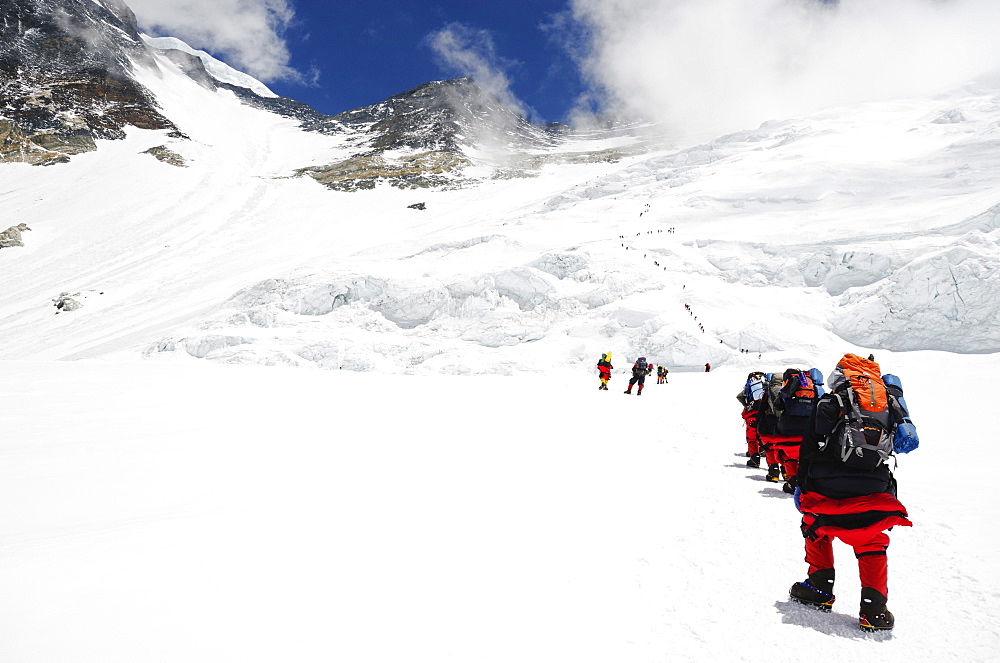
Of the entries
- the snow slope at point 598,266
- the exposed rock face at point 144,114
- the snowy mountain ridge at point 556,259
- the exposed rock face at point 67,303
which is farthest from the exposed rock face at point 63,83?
the exposed rock face at point 67,303

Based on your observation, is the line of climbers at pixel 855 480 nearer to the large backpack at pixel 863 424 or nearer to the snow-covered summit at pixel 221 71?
the large backpack at pixel 863 424

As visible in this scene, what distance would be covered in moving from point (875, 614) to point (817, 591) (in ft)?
1.07

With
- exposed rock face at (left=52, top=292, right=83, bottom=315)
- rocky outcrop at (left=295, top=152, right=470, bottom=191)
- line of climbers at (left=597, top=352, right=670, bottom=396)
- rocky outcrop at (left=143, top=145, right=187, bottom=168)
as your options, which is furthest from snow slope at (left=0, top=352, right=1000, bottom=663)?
rocky outcrop at (left=143, top=145, right=187, bottom=168)

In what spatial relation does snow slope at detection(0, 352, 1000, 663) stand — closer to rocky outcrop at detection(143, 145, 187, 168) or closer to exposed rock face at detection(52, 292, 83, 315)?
exposed rock face at detection(52, 292, 83, 315)

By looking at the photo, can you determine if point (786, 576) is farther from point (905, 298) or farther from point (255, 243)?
point (255, 243)

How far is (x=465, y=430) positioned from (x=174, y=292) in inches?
1606

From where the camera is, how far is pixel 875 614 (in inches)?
121

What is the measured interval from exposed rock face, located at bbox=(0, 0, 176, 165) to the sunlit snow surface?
72140mm

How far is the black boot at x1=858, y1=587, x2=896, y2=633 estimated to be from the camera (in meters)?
3.06

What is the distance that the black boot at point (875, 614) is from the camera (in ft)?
10.0

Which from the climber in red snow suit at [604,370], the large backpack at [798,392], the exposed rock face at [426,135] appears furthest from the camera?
the exposed rock face at [426,135]

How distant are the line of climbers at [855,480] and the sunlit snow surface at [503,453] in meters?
0.26

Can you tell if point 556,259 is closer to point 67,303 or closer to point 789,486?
point 789,486

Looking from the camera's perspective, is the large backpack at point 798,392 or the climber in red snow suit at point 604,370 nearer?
the large backpack at point 798,392
